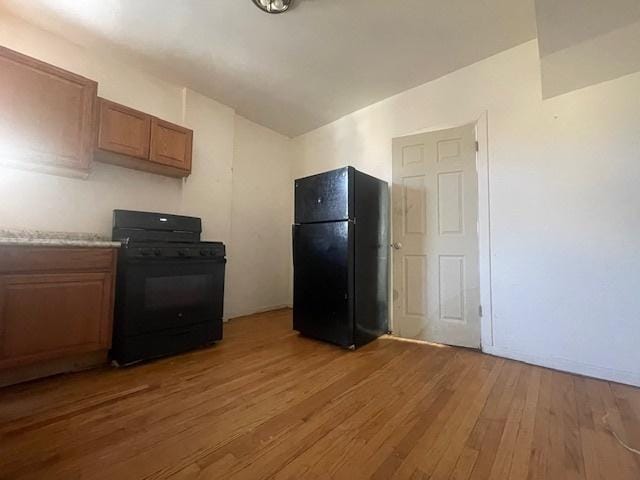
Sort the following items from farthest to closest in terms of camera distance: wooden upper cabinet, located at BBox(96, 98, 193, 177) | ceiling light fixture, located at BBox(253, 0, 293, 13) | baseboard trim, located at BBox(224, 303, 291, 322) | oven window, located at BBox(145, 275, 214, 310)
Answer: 1. baseboard trim, located at BBox(224, 303, 291, 322)
2. wooden upper cabinet, located at BBox(96, 98, 193, 177)
3. oven window, located at BBox(145, 275, 214, 310)
4. ceiling light fixture, located at BBox(253, 0, 293, 13)

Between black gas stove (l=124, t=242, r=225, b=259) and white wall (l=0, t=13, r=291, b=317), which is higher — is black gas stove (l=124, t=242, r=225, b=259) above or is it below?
below

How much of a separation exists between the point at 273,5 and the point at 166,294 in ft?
7.36

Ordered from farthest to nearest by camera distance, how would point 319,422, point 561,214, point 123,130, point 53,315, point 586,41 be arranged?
point 123,130, point 561,214, point 53,315, point 586,41, point 319,422

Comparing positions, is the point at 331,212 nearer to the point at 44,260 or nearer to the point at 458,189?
the point at 458,189

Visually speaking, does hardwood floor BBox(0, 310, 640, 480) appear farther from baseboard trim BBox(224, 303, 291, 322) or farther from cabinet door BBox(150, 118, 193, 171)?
cabinet door BBox(150, 118, 193, 171)

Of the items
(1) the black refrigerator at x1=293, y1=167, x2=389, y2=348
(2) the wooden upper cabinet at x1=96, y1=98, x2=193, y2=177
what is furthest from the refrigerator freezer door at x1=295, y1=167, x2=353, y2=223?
(2) the wooden upper cabinet at x1=96, y1=98, x2=193, y2=177

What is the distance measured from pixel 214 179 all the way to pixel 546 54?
3.03m

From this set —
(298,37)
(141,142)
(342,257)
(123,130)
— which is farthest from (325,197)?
(123,130)

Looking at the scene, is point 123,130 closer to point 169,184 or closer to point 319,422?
point 169,184

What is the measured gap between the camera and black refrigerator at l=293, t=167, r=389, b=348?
2.38 meters

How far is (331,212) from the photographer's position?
248 centimetres

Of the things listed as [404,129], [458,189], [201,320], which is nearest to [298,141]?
[404,129]

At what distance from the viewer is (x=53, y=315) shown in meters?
1.70

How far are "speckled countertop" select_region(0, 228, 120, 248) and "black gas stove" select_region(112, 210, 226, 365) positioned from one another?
0.47 ft
